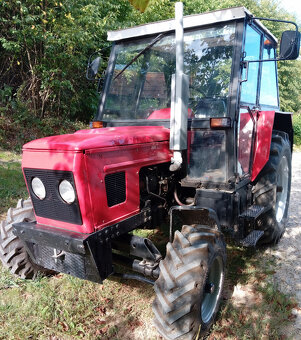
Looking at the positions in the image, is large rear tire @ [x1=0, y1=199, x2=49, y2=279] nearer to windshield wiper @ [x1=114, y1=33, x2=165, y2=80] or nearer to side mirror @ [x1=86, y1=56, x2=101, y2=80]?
side mirror @ [x1=86, y1=56, x2=101, y2=80]

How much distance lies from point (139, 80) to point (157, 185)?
118 centimetres

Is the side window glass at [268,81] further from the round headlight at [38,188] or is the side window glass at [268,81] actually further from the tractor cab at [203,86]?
the round headlight at [38,188]

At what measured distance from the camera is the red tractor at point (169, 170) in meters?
2.08

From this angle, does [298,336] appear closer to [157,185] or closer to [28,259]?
[157,185]

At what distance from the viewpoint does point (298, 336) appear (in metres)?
2.35

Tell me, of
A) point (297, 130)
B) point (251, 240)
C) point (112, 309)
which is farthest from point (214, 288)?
point (297, 130)

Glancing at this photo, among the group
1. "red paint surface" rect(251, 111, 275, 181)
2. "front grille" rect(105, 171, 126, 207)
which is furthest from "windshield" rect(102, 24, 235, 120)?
"front grille" rect(105, 171, 126, 207)

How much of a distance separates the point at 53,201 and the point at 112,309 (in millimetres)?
1068

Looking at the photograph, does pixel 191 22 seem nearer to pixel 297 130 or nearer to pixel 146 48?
pixel 146 48

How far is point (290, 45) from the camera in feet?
8.47

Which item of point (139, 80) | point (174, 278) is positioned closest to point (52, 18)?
point (139, 80)

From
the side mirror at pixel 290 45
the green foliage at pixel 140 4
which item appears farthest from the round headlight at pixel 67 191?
the side mirror at pixel 290 45

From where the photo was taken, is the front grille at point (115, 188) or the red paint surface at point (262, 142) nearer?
the front grille at point (115, 188)

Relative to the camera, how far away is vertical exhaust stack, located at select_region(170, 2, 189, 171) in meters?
2.29
